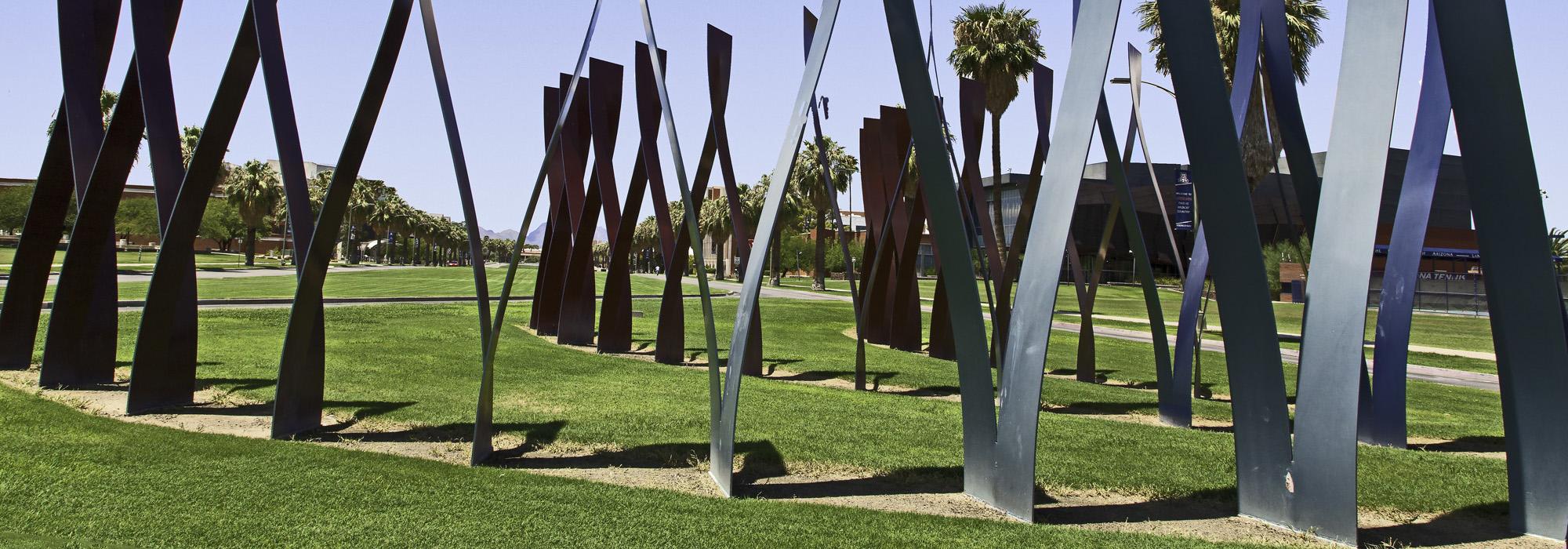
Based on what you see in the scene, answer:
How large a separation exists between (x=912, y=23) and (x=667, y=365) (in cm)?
874

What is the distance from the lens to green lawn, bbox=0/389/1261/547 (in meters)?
4.90

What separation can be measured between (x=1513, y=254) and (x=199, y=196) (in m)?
9.75

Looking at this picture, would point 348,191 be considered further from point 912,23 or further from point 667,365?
point 667,365

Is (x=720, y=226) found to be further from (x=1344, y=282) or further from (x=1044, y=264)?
(x=1344, y=282)

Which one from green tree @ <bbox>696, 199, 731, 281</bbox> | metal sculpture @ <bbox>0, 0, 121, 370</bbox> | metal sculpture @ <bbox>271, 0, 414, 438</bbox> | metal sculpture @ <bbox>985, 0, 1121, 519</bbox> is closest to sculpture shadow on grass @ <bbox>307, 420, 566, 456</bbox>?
metal sculpture @ <bbox>271, 0, 414, 438</bbox>

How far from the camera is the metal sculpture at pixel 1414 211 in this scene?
24.3 feet

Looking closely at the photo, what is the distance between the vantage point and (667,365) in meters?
13.8

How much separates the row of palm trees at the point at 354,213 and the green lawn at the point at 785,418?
2369mm

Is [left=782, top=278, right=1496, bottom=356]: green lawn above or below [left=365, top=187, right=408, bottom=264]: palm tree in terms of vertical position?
below

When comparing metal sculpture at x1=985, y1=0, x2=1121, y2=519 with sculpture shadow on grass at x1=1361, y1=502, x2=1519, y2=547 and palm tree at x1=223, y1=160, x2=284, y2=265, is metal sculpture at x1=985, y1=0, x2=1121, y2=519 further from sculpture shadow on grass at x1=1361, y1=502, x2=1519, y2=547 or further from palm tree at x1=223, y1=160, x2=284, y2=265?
palm tree at x1=223, y1=160, x2=284, y2=265

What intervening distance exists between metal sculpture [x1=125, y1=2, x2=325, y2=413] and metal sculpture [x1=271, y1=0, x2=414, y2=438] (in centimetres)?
34

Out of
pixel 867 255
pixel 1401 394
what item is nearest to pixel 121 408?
pixel 1401 394

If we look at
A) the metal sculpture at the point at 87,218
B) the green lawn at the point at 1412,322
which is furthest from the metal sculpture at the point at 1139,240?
the metal sculpture at the point at 87,218

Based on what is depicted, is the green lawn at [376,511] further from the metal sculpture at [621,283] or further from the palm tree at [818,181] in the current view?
the palm tree at [818,181]
